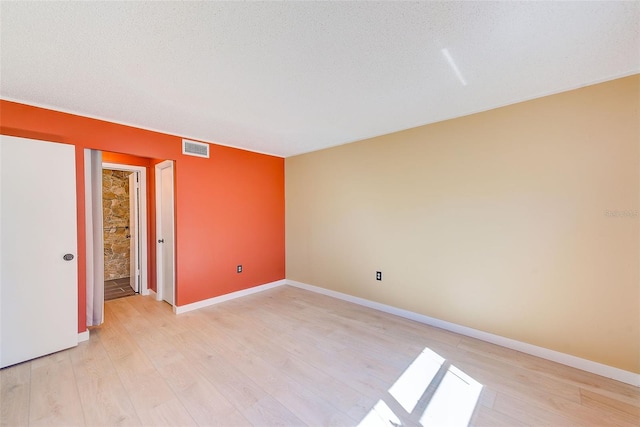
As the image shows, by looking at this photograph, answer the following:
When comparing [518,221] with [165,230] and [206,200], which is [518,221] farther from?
[165,230]

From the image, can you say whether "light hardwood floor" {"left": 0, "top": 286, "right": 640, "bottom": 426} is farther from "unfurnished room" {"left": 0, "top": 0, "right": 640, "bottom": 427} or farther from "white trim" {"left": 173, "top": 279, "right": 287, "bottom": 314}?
"white trim" {"left": 173, "top": 279, "right": 287, "bottom": 314}

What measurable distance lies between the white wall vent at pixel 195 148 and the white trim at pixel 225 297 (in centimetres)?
207

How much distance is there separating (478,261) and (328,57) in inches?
95.4

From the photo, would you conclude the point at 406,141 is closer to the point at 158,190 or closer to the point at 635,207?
the point at 635,207

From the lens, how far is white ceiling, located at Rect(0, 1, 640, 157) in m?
1.28

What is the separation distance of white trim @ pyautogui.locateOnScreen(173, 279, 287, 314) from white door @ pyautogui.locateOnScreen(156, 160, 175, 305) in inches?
11.2

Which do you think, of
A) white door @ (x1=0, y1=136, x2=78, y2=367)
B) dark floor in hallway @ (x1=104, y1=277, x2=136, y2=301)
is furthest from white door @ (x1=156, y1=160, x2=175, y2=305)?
white door @ (x1=0, y1=136, x2=78, y2=367)

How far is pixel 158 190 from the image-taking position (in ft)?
12.3

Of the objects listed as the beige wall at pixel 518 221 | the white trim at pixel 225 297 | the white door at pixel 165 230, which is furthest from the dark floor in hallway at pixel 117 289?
the beige wall at pixel 518 221

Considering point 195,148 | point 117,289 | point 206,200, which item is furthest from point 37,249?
point 117,289

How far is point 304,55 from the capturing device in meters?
1.62

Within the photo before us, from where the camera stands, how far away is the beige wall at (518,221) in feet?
6.40

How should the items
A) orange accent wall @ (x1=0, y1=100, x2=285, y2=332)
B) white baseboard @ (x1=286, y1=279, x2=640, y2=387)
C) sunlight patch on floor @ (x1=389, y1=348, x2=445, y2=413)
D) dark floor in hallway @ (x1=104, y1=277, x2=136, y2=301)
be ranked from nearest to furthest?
1. sunlight patch on floor @ (x1=389, y1=348, x2=445, y2=413)
2. white baseboard @ (x1=286, y1=279, x2=640, y2=387)
3. orange accent wall @ (x1=0, y1=100, x2=285, y2=332)
4. dark floor in hallway @ (x1=104, y1=277, x2=136, y2=301)

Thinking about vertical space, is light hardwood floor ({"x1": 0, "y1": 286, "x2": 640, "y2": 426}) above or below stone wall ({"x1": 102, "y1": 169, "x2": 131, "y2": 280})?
below
